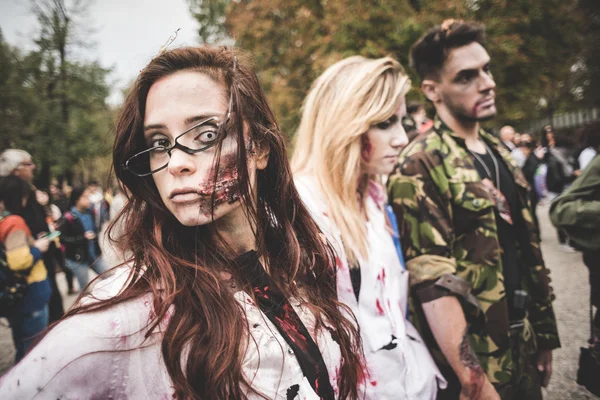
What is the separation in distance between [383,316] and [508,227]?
929mm

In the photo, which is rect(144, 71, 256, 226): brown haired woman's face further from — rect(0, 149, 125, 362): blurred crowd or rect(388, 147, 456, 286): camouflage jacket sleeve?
rect(0, 149, 125, 362): blurred crowd

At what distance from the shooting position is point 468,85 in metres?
2.17

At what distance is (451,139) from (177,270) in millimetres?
1654

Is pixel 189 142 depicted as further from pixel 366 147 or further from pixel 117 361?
pixel 366 147

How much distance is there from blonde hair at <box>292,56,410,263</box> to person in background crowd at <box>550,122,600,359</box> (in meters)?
1.35

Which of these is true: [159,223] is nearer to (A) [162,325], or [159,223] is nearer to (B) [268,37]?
(A) [162,325]

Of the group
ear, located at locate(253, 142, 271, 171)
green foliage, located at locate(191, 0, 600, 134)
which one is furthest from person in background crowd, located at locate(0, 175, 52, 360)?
green foliage, located at locate(191, 0, 600, 134)

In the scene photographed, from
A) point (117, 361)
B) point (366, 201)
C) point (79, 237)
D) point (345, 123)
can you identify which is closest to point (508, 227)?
point (366, 201)

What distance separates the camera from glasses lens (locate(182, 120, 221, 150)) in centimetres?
104

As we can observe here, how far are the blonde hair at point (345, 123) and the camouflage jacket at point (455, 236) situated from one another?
0.26m

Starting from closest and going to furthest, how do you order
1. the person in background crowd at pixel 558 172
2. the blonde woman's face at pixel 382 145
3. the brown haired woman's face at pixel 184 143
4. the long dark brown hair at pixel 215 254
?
the long dark brown hair at pixel 215 254 < the brown haired woman's face at pixel 184 143 < the blonde woman's face at pixel 382 145 < the person in background crowd at pixel 558 172

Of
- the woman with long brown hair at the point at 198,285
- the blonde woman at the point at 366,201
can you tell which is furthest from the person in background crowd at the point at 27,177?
the woman with long brown hair at the point at 198,285

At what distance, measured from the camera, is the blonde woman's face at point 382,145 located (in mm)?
1983

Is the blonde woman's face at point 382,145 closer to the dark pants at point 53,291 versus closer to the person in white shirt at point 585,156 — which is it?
the dark pants at point 53,291
